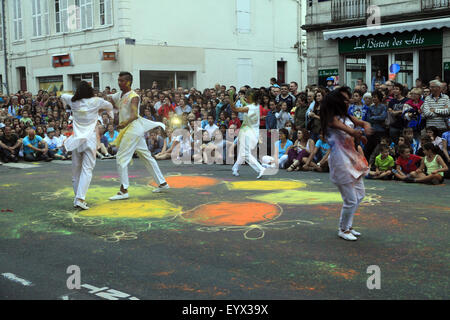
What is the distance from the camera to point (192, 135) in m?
16.5

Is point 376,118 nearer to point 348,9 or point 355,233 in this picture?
point 355,233

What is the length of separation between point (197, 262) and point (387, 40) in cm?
1588

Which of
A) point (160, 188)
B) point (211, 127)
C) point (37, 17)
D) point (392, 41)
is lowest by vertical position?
point (160, 188)

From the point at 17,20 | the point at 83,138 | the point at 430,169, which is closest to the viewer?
the point at 83,138

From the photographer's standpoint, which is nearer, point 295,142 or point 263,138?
point 295,142

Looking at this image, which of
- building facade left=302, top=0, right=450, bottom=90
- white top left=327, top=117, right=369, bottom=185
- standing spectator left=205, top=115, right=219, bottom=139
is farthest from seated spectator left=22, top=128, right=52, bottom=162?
white top left=327, top=117, right=369, bottom=185

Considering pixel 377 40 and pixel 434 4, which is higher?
pixel 434 4

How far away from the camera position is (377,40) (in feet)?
64.5

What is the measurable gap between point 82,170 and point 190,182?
305 cm

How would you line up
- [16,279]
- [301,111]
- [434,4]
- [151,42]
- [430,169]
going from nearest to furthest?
[16,279] < [430,169] < [301,111] < [434,4] < [151,42]

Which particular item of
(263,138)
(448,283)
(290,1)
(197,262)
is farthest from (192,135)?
(290,1)

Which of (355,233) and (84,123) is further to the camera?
(84,123)

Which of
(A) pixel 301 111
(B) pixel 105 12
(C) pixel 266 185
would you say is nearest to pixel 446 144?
(C) pixel 266 185
